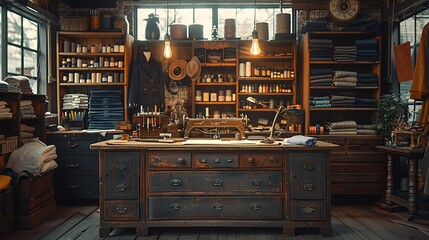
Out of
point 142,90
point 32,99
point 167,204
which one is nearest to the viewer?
point 167,204

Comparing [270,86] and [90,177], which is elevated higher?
[270,86]

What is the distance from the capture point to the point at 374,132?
Answer: 6.08 metres

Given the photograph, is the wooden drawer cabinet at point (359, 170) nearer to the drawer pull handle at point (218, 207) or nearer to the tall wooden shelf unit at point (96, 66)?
the drawer pull handle at point (218, 207)

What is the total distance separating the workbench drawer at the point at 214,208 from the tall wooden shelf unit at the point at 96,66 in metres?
2.51

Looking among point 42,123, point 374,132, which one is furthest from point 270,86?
point 42,123

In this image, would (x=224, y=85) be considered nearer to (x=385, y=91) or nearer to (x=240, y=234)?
(x=385, y=91)

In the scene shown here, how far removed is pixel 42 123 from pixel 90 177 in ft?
3.03

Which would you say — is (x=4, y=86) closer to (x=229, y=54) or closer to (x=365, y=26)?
(x=229, y=54)

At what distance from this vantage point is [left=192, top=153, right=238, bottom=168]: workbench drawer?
165 inches

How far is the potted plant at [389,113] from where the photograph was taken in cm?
561

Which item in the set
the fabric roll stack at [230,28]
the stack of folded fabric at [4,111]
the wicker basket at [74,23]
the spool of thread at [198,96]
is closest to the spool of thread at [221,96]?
the spool of thread at [198,96]

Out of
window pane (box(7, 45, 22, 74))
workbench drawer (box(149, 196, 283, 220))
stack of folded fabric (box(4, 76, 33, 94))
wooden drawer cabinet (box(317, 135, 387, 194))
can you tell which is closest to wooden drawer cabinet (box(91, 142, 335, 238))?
workbench drawer (box(149, 196, 283, 220))

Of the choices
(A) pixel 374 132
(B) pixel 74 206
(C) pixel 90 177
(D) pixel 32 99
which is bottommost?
(B) pixel 74 206

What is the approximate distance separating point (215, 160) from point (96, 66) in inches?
119
